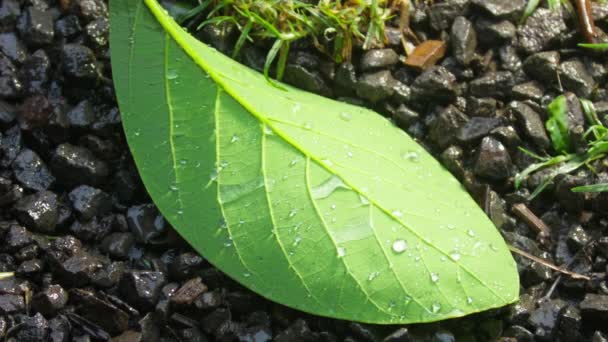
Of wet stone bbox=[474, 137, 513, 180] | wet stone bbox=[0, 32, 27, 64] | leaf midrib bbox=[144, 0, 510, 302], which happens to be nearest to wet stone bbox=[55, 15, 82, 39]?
wet stone bbox=[0, 32, 27, 64]

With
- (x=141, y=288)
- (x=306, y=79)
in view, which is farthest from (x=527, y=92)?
(x=141, y=288)

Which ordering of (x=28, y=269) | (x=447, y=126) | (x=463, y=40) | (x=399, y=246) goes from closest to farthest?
(x=399, y=246) < (x=28, y=269) < (x=447, y=126) < (x=463, y=40)

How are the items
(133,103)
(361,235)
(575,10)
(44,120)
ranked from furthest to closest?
(575,10) < (44,120) < (133,103) < (361,235)

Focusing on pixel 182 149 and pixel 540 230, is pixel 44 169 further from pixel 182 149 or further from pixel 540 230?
pixel 540 230

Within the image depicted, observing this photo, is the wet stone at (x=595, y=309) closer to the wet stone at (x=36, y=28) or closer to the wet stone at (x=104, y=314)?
the wet stone at (x=104, y=314)

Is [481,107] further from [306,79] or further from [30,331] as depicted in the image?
[30,331]

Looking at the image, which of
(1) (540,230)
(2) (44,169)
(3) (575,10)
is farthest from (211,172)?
(3) (575,10)
